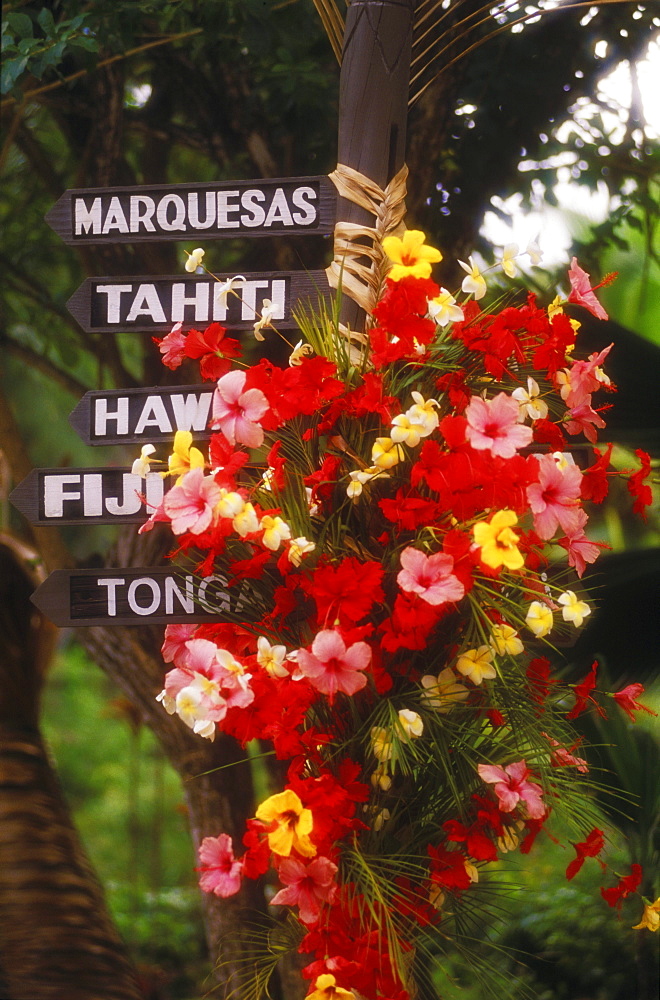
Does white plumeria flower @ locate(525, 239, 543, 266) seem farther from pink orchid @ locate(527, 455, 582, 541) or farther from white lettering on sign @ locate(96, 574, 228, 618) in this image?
white lettering on sign @ locate(96, 574, 228, 618)

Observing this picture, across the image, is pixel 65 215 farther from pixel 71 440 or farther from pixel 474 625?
pixel 71 440

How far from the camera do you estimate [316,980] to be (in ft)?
4.47

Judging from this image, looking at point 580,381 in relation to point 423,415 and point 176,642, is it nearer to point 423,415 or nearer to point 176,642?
point 423,415

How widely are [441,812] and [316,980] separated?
34 centimetres

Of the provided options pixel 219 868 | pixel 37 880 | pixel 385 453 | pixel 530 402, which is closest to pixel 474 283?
pixel 530 402

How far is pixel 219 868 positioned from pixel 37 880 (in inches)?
64.7

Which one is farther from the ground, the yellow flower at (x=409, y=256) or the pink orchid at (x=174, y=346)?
A: the yellow flower at (x=409, y=256)

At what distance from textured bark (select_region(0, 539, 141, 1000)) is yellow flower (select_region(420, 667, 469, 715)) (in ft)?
5.53

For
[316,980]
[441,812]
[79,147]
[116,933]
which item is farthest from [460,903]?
[79,147]

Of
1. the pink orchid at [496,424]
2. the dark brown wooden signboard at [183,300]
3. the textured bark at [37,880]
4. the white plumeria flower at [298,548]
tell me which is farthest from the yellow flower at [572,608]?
the textured bark at [37,880]

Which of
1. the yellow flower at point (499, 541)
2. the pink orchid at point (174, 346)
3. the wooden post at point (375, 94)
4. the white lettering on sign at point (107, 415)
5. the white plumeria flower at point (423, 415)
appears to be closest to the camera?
the yellow flower at point (499, 541)

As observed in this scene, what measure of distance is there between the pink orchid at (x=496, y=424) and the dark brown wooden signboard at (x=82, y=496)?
0.67 meters

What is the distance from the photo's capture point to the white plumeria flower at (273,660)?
1.43m

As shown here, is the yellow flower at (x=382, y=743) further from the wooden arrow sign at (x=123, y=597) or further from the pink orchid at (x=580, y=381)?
the pink orchid at (x=580, y=381)
